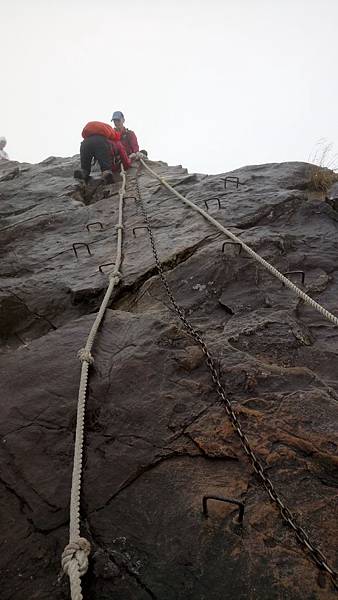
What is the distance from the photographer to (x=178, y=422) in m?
2.21

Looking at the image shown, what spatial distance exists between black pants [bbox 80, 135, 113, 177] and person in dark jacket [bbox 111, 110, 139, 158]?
255 cm

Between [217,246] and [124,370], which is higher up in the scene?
[217,246]

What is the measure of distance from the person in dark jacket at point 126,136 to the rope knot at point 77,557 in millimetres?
10709

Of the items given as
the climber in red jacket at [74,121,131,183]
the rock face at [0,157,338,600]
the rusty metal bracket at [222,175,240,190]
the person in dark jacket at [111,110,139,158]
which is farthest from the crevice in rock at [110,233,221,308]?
the person in dark jacket at [111,110,139,158]

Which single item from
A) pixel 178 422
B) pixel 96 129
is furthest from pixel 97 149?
pixel 178 422

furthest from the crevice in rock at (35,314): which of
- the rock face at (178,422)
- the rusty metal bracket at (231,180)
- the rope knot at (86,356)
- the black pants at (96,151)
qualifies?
the black pants at (96,151)

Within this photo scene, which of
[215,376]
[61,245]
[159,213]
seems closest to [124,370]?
[215,376]

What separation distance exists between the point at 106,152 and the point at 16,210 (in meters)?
2.85

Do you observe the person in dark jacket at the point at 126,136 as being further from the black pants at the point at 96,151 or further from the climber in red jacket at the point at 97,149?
the black pants at the point at 96,151

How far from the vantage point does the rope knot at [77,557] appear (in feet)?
4.98

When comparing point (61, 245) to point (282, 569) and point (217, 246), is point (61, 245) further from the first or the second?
point (282, 569)

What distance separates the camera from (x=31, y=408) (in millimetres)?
2432

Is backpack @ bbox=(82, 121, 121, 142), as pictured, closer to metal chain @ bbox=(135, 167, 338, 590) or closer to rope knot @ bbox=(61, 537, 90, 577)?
metal chain @ bbox=(135, 167, 338, 590)

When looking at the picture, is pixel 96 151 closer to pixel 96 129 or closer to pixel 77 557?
pixel 96 129
